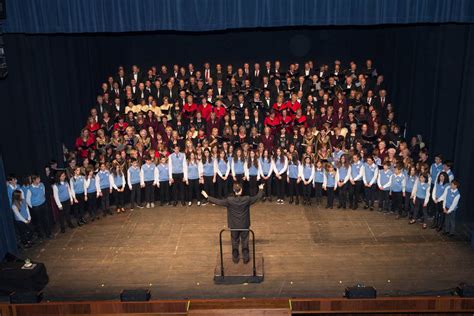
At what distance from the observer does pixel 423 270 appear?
8664mm

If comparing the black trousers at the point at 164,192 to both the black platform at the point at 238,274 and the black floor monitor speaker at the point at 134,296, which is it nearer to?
the black platform at the point at 238,274

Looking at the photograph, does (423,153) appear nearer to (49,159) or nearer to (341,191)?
(341,191)

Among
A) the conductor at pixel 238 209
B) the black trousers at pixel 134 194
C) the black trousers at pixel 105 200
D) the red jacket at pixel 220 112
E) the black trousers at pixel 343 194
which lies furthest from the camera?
the red jacket at pixel 220 112

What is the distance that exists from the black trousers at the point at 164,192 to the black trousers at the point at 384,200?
4600mm

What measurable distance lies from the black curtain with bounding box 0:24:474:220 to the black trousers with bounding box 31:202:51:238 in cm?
95

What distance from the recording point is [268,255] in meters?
9.24

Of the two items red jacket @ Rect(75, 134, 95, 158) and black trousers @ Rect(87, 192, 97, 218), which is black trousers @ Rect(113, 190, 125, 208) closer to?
black trousers @ Rect(87, 192, 97, 218)

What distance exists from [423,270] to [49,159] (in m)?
7.87

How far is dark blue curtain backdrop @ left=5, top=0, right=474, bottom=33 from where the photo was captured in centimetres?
884

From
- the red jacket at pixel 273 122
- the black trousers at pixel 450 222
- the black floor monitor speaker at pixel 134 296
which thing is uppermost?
the red jacket at pixel 273 122

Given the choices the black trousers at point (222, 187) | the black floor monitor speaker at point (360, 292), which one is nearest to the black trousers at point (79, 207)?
the black trousers at point (222, 187)

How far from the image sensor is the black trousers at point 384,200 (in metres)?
10.8

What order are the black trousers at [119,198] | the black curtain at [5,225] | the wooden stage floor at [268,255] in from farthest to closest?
the black trousers at [119,198] < the black curtain at [5,225] < the wooden stage floor at [268,255]

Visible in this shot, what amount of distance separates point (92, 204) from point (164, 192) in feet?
5.22
